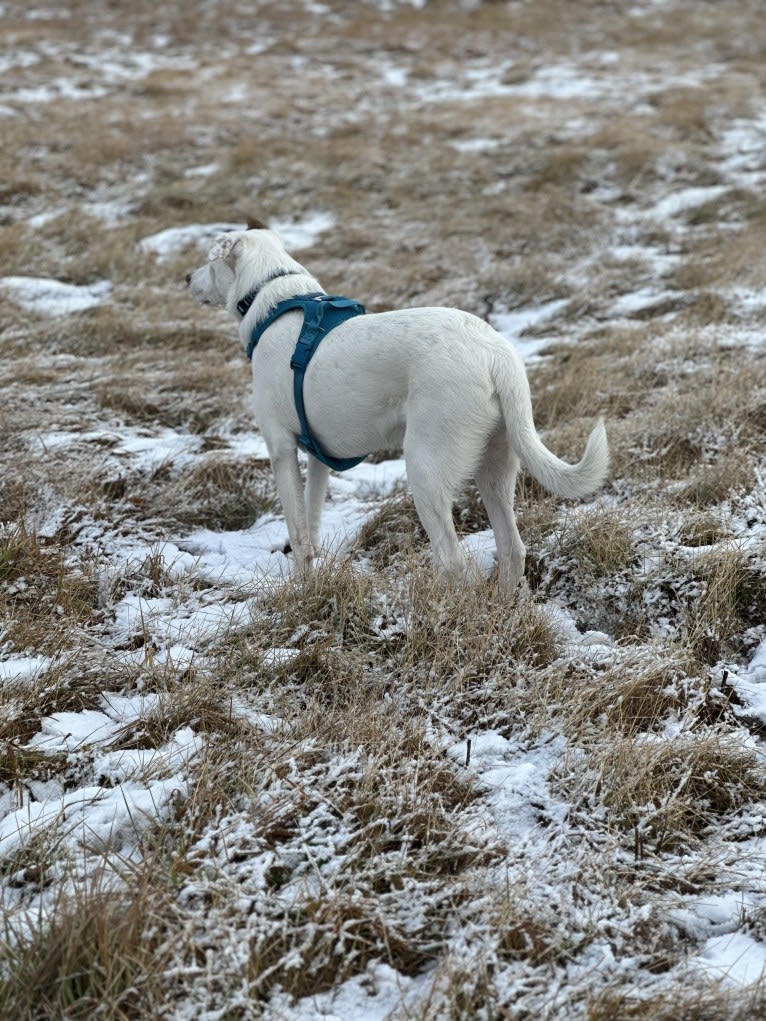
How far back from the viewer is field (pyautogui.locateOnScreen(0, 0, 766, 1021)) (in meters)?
1.90

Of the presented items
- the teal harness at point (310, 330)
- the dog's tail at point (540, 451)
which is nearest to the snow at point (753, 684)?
the dog's tail at point (540, 451)

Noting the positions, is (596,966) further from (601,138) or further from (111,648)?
(601,138)

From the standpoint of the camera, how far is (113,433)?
5145mm

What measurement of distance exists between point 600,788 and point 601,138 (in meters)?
11.6

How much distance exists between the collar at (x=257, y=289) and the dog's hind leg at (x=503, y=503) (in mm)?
1426

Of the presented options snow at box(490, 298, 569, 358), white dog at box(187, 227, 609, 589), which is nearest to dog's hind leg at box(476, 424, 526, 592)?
white dog at box(187, 227, 609, 589)

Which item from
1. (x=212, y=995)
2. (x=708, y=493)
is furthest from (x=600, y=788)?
(x=708, y=493)

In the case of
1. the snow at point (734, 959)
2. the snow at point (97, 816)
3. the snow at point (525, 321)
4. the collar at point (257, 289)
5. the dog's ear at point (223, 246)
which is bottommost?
the snow at point (525, 321)

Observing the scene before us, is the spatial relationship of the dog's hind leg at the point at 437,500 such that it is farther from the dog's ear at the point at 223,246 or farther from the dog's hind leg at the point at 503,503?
the dog's ear at the point at 223,246

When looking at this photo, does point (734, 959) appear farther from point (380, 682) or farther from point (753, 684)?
point (380, 682)

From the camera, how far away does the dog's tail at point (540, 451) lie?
325cm

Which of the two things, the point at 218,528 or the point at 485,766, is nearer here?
the point at 485,766

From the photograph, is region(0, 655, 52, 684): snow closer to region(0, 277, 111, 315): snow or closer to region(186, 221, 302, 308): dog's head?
region(186, 221, 302, 308): dog's head

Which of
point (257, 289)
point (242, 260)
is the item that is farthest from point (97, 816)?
point (242, 260)
